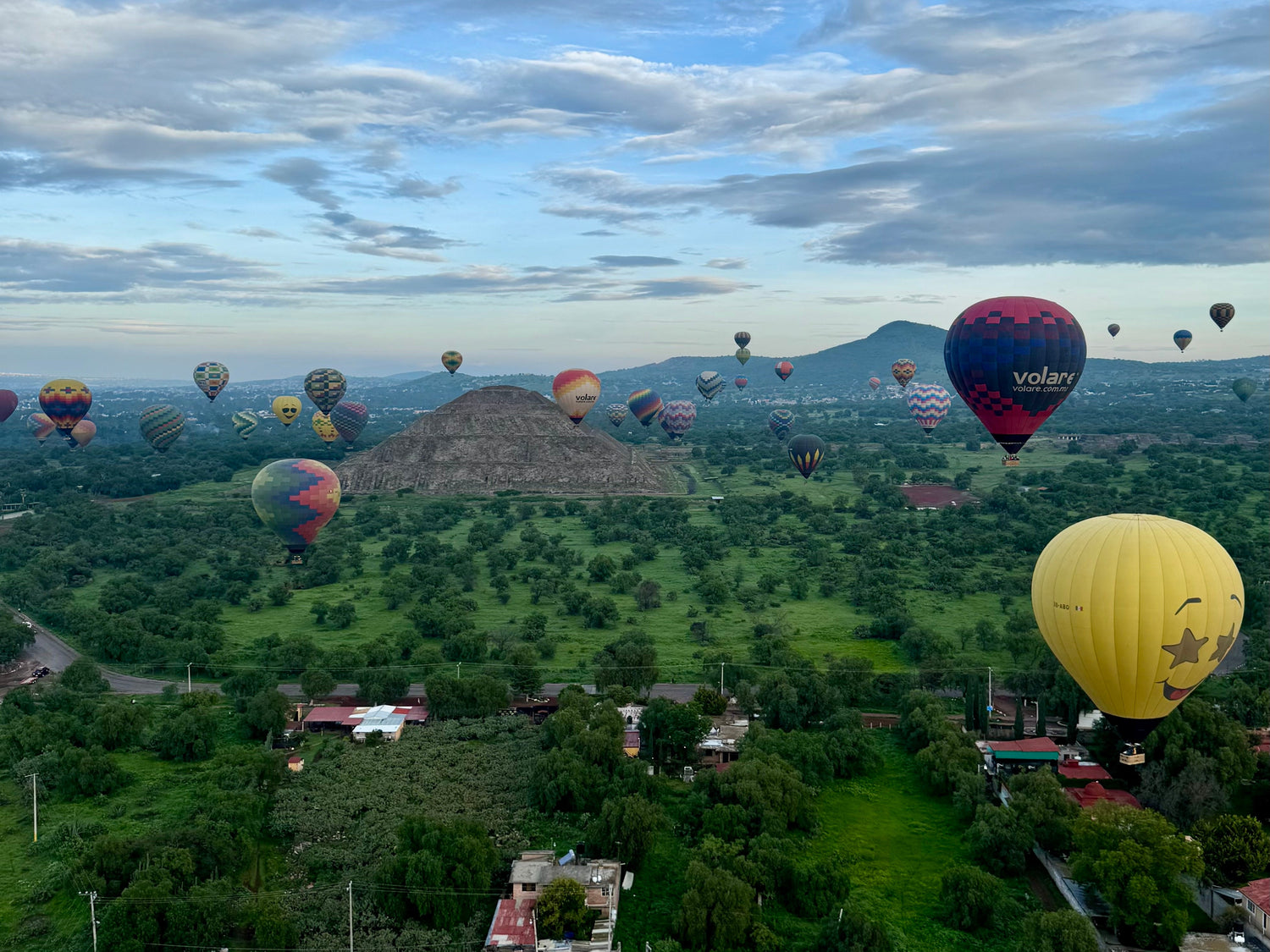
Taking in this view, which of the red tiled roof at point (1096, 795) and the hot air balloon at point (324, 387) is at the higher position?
the hot air balloon at point (324, 387)

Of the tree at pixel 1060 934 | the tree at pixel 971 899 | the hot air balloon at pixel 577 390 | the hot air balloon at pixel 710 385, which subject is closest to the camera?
the tree at pixel 1060 934

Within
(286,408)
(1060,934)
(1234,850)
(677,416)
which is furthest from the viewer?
(677,416)

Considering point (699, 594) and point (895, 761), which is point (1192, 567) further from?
point (699, 594)

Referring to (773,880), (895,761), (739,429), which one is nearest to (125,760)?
(773,880)

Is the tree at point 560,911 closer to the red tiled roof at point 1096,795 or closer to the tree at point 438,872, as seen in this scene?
the tree at point 438,872

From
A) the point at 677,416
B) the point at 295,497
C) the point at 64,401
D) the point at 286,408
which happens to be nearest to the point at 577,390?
the point at 677,416

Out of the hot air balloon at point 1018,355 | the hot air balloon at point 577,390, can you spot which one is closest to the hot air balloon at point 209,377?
the hot air balloon at point 577,390

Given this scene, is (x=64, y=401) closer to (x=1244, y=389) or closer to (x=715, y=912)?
(x=715, y=912)
